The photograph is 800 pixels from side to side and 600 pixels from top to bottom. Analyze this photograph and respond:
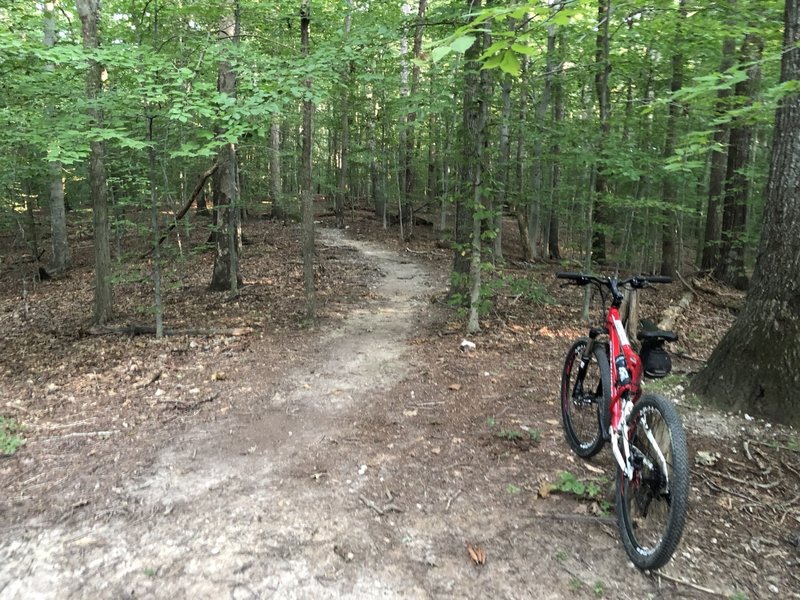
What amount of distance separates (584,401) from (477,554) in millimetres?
1601

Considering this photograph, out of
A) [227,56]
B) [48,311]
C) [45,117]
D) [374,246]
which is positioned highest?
[227,56]

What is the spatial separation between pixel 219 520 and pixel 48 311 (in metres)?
10.7

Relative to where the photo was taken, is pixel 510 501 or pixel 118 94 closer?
pixel 510 501

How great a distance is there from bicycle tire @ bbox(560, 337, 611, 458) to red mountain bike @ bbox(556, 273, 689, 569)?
0.03 feet

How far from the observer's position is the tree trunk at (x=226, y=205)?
10242 millimetres

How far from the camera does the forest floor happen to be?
265cm

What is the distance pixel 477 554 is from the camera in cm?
279

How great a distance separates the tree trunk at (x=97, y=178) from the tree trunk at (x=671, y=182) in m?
8.14

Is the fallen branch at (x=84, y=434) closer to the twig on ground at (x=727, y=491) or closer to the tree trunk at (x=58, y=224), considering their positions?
the twig on ground at (x=727, y=491)

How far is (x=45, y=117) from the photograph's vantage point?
7.08 metres

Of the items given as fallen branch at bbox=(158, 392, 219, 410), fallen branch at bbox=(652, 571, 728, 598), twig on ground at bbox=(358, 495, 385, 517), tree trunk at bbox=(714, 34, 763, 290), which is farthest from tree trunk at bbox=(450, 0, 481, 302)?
tree trunk at bbox=(714, 34, 763, 290)

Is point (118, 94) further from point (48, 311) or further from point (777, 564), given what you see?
point (777, 564)

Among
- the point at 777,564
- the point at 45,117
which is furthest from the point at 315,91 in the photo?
the point at 777,564

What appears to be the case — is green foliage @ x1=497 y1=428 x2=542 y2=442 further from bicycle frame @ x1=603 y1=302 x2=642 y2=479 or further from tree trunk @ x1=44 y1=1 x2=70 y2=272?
tree trunk @ x1=44 y1=1 x2=70 y2=272
